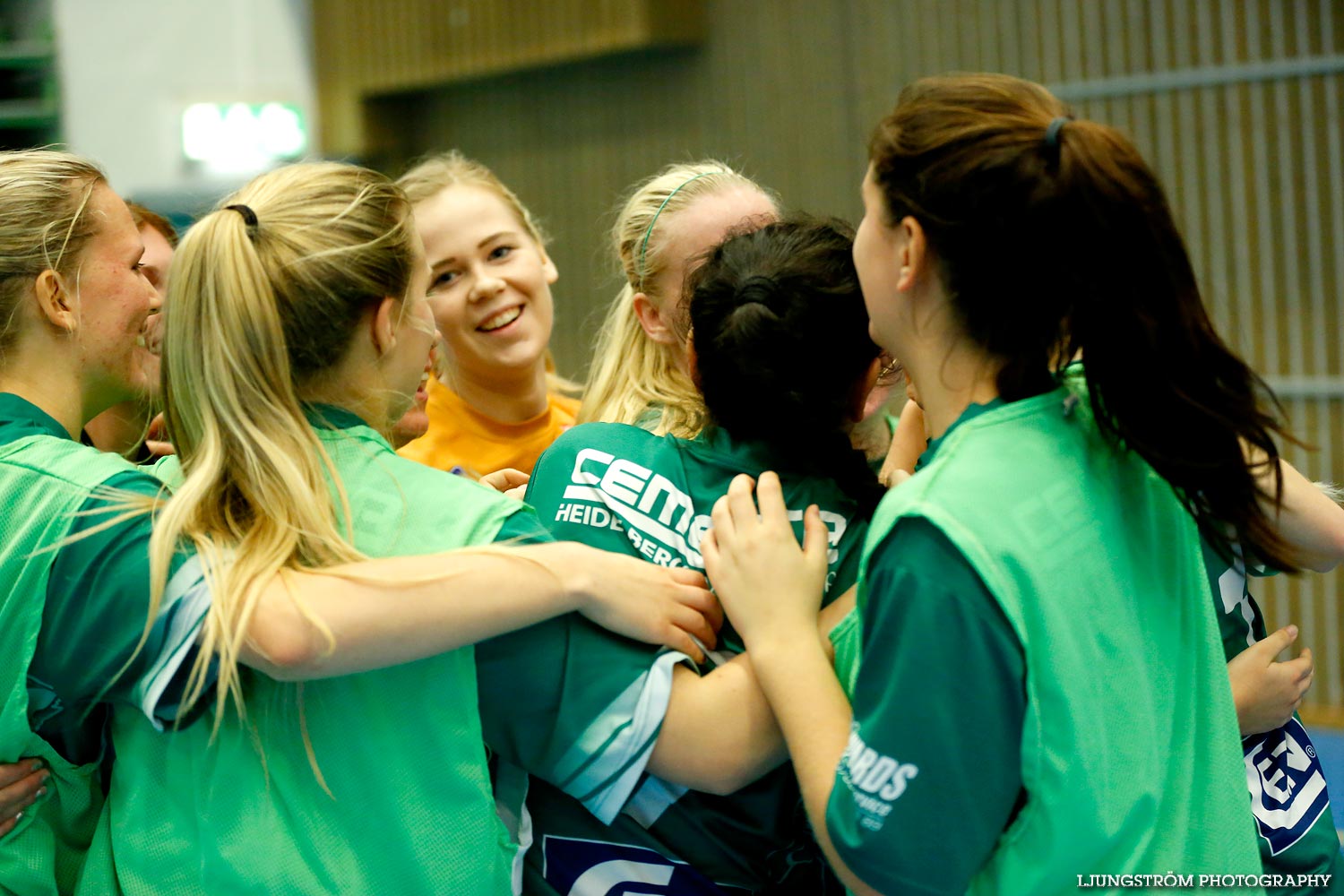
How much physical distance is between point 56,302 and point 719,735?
91 centimetres

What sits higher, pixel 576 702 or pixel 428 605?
pixel 428 605

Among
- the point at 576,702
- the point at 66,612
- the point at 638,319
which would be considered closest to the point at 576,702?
the point at 576,702

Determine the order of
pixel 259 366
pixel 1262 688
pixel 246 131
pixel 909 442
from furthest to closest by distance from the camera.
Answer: pixel 246 131
pixel 909 442
pixel 1262 688
pixel 259 366

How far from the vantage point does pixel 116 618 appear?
1.18 meters

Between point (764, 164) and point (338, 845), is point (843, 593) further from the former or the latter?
point (764, 164)

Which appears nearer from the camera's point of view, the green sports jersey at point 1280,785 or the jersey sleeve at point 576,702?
the jersey sleeve at point 576,702

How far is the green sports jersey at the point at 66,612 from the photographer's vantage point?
1.17 m

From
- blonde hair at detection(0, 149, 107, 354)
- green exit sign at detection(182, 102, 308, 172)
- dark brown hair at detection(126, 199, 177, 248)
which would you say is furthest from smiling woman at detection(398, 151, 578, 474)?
green exit sign at detection(182, 102, 308, 172)

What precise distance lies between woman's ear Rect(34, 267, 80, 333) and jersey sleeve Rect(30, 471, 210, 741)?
31 centimetres

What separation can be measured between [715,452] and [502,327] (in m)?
1.00

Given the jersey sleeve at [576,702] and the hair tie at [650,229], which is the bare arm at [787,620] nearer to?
the jersey sleeve at [576,702]

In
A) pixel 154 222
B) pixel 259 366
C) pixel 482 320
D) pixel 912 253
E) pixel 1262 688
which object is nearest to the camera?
pixel 912 253

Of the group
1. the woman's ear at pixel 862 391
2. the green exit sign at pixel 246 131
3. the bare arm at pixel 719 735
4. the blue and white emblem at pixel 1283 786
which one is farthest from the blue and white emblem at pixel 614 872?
the green exit sign at pixel 246 131

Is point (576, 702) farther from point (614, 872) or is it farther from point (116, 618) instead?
point (116, 618)
